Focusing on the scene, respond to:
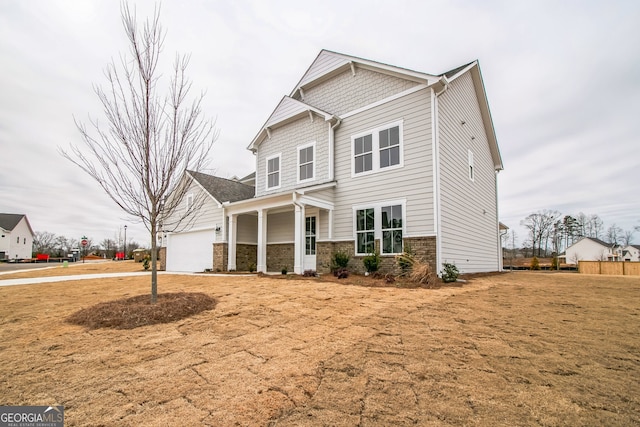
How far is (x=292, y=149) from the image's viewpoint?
13.8 meters

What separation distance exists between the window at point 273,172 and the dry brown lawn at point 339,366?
993cm

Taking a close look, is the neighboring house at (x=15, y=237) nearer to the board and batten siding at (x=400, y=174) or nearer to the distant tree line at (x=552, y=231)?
the board and batten siding at (x=400, y=174)

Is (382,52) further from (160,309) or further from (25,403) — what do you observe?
(25,403)

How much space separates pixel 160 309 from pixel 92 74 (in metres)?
4.80

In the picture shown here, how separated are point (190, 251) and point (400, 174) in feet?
39.3

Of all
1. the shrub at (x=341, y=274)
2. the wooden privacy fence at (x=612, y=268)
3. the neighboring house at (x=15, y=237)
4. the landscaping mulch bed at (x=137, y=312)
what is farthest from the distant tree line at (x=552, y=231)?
the neighboring house at (x=15, y=237)

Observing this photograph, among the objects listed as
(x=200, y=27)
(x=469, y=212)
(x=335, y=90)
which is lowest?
(x=469, y=212)

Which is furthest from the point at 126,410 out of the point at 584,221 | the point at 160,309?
the point at 584,221

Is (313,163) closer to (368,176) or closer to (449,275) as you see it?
(368,176)

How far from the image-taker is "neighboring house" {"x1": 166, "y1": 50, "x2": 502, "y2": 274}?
9.76 m

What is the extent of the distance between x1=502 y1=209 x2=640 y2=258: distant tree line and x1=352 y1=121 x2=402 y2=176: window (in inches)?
1758

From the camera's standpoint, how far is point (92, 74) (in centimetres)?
566

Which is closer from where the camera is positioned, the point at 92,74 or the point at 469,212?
the point at 92,74

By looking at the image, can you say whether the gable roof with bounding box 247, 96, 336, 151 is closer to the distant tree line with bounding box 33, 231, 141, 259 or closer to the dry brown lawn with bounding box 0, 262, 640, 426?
the dry brown lawn with bounding box 0, 262, 640, 426
